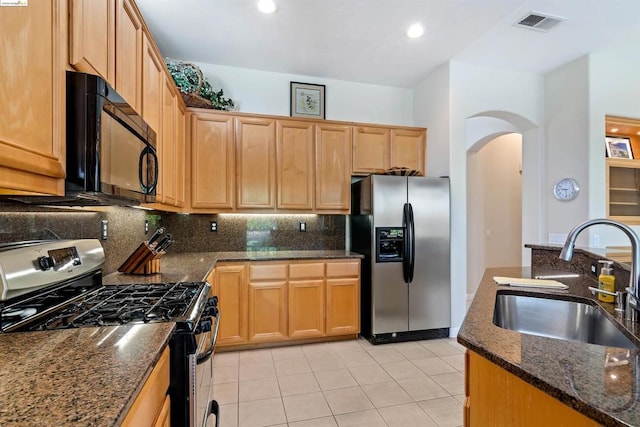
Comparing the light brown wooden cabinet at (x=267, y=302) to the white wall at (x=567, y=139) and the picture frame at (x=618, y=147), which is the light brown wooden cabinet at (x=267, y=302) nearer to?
the white wall at (x=567, y=139)

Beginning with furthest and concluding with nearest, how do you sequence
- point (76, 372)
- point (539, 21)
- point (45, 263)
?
point (539, 21) < point (45, 263) < point (76, 372)

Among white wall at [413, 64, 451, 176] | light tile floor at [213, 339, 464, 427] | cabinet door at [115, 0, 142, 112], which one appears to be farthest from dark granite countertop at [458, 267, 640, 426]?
white wall at [413, 64, 451, 176]

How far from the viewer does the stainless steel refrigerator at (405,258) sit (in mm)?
3338

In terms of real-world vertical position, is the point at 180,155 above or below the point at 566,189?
above

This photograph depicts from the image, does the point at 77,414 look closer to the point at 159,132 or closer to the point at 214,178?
the point at 159,132

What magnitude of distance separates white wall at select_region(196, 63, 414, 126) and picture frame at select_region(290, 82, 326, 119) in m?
0.07

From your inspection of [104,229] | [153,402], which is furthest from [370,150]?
[153,402]

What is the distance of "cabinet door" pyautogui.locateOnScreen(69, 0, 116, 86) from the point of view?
43.6 inches

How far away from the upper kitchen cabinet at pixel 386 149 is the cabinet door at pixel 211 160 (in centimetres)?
139

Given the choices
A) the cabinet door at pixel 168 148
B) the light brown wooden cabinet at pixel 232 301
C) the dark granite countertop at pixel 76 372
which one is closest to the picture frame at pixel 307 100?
the cabinet door at pixel 168 148

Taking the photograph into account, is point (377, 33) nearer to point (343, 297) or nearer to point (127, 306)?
point (343, 297)

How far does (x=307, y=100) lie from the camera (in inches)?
153

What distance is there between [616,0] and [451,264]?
102 inches

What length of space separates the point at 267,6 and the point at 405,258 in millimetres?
2582
